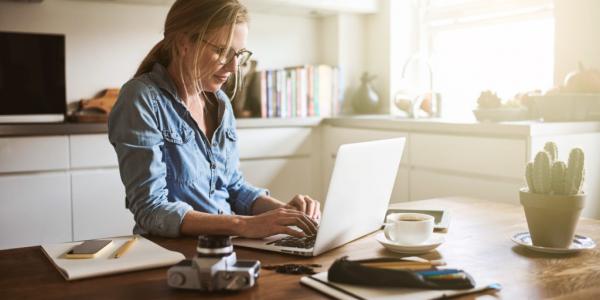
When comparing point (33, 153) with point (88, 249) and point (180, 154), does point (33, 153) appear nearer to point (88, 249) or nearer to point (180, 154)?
point (180, 154)

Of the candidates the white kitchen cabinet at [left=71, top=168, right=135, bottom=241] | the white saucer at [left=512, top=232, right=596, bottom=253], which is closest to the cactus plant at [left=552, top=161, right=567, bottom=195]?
the white saucer at [left=512, top=232, right=596, bottom=253]

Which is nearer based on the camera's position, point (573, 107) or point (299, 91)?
point (573, 107)

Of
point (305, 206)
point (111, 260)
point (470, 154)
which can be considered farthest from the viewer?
point (470, 154)

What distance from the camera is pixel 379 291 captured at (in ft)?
3.05

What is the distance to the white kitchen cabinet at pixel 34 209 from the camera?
9.75 ft

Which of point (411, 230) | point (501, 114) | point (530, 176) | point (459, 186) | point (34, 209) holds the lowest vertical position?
point (34, 209)

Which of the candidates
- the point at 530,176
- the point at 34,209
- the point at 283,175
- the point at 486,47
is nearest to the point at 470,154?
the point at 486,47

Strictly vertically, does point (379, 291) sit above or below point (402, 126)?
below

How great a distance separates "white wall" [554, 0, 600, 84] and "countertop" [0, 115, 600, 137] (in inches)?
16.3

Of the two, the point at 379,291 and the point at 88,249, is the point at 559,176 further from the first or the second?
the point at 88,249

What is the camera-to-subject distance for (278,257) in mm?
1167

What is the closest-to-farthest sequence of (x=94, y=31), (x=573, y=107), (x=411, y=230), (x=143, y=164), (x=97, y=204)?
(x=411, y=230), (x=143, y=164), (x=573, y=107), (x=97, y=204), (x=94, y=31)

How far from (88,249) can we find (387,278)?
1.85 ft

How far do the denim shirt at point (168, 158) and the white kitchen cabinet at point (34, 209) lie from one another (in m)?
1.61
